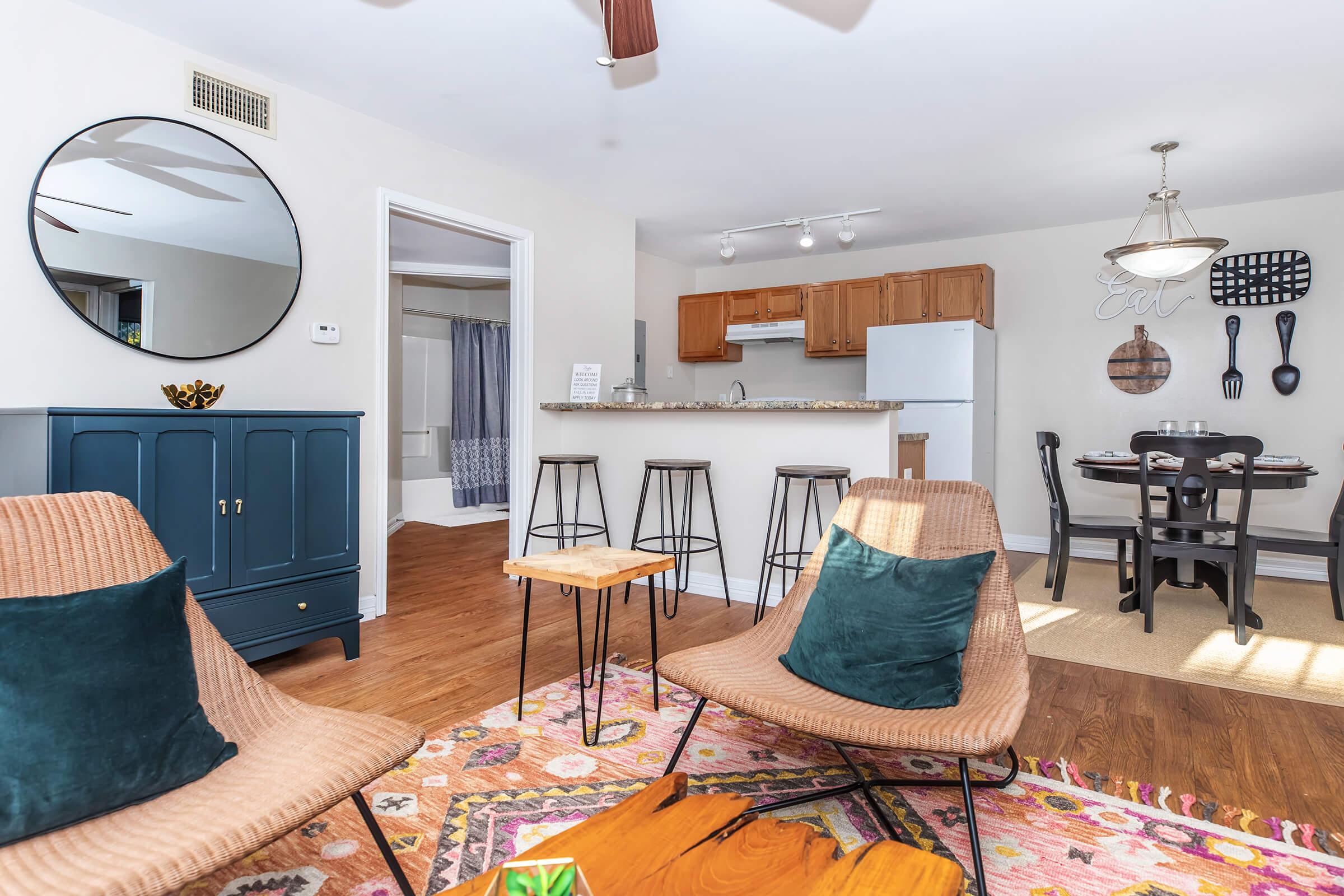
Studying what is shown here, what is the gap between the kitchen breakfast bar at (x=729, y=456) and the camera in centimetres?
365

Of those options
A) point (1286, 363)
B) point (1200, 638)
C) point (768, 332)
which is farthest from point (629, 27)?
point (1286, 363)

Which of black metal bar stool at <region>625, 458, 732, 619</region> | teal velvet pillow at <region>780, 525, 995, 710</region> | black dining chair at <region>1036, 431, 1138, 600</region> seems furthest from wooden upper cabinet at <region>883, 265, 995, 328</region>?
teal velvet pillow at <region>780, 525, 995, 710</region>

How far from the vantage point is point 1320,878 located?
5.08 ft

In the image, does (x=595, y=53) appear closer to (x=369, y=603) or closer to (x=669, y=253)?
(x=369, y=603)

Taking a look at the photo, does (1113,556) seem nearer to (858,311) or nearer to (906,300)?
(906,300)

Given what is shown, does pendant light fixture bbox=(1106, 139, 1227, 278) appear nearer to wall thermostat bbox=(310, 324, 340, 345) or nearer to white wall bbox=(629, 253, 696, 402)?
white wall bbox=(629, 253, 696, 402)

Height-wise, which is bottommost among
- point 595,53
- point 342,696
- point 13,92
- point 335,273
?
point 342,696

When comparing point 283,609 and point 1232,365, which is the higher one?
point 1232,365

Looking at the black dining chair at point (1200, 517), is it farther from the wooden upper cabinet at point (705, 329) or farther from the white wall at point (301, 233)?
the wooden upper cabinet at point (705, 329)

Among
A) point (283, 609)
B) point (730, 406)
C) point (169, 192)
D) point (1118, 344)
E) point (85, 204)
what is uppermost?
point (169, 192)

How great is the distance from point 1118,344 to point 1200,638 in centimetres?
258

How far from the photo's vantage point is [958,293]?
5.46m

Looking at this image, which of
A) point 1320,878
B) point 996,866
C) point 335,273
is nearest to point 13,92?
point 335,273

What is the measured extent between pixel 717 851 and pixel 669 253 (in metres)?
5.82
